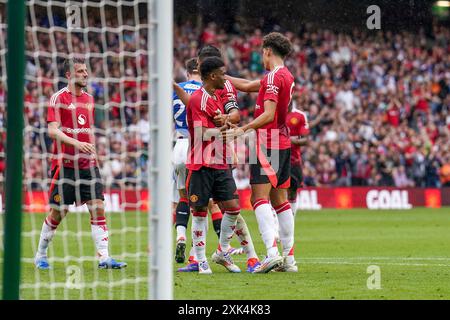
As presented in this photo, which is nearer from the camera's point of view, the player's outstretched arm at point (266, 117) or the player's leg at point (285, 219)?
the player's outstretched arm at point (266, 117)

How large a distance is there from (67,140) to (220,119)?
1577 mm

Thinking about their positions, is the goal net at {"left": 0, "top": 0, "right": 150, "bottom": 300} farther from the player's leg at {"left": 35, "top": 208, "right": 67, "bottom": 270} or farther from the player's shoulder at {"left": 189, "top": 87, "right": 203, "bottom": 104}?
the player's shoulder at {"left": 189, "top": 87, "right": 203, "bottom": 104}

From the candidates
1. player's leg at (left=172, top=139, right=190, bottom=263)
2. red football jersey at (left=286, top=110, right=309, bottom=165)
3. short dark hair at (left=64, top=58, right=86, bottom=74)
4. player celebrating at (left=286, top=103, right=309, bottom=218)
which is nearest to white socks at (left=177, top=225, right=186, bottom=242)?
player's leg at (left=172, top=139, right=190, bottom=263)

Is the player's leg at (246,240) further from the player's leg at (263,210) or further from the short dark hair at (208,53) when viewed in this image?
the short dark hair at (208,53)

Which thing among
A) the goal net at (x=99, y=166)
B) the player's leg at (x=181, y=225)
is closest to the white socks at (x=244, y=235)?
the player's leg at (x=181, y=225)

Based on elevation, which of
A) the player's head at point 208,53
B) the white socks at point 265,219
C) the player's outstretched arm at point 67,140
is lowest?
the white socks at point 265,219

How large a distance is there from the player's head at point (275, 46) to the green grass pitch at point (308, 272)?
7.50 feet

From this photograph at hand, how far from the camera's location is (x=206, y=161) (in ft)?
32.8

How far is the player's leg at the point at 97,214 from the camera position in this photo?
33.8 feet

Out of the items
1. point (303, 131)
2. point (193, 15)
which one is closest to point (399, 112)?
point (193, 15)

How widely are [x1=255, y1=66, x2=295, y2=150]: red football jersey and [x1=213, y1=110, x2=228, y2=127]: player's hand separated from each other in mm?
453

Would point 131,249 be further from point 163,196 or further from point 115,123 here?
point 115,123

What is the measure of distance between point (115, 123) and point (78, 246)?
9636mm

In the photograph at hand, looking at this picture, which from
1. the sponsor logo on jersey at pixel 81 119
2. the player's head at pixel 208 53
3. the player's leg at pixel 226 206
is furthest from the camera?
the sponsor logo on jersey at pixel 81 119
